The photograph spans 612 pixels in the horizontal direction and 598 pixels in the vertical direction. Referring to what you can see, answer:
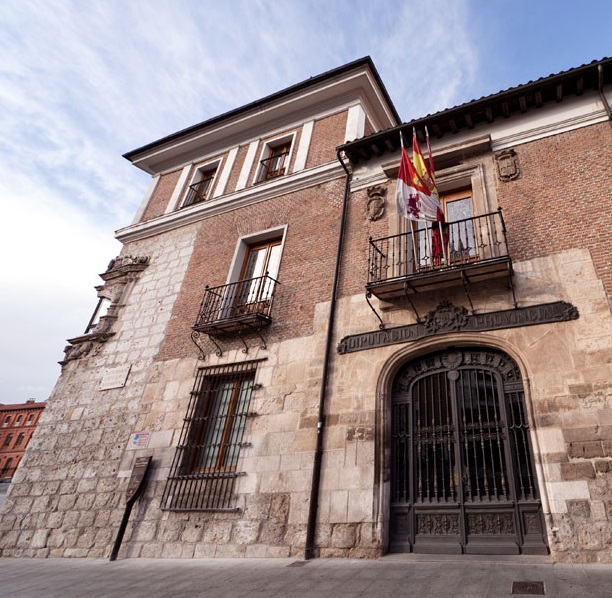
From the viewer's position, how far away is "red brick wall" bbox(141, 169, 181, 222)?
13.7 m

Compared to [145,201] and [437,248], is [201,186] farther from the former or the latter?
[437,248]

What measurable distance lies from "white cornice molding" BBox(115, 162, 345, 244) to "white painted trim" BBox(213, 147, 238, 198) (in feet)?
1.66

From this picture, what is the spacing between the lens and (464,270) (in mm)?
6812

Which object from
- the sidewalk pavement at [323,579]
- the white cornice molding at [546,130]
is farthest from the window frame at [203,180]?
the sidewalk pavement at [323,579]

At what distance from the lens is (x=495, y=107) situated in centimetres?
902

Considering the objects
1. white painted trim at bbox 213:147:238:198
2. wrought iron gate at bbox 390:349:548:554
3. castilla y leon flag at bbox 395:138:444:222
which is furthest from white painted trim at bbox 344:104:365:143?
wrought iron gate at bbox 390:349:548:554

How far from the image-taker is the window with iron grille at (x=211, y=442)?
297 inches

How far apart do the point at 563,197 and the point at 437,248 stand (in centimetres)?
224

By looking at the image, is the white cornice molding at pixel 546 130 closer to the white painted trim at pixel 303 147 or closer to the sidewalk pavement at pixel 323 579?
the white painted trim at pixel 303 147

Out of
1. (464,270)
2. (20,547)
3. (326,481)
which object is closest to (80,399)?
(20,547)

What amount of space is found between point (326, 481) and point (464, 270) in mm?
3914

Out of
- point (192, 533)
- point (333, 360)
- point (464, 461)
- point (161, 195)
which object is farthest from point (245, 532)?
point (161, 195)

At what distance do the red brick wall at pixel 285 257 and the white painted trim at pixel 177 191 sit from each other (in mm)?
1781

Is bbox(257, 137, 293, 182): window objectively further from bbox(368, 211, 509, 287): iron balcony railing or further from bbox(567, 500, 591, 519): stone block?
bbox(567, 500, 591, 519): stone block
